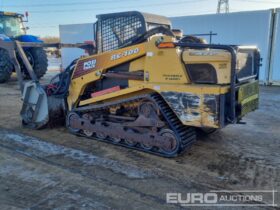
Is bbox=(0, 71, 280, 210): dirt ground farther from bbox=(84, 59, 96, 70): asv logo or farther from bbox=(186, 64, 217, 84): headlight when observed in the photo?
bbox=(84, 59, 96, 70): asv logo

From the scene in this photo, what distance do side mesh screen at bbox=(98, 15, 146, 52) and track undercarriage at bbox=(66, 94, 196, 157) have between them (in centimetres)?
93

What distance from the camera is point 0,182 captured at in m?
3.01

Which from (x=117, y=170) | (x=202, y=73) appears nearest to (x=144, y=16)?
(x=202, y=73)

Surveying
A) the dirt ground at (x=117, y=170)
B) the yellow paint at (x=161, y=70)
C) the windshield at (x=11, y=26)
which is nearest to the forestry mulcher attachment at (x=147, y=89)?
the yellow paint at (x=161, y=70)

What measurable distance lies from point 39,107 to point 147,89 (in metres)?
2.11

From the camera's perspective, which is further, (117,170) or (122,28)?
(122,28)

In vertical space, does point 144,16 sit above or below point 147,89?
above

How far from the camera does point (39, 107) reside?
15.9 ft

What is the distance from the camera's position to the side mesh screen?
4137mm

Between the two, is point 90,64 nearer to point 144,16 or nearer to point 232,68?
point 144,16

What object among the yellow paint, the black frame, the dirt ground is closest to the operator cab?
the yellow paint

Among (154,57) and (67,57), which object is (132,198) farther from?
(67,57)

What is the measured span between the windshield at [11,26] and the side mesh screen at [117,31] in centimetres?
809

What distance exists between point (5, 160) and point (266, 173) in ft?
10.3
